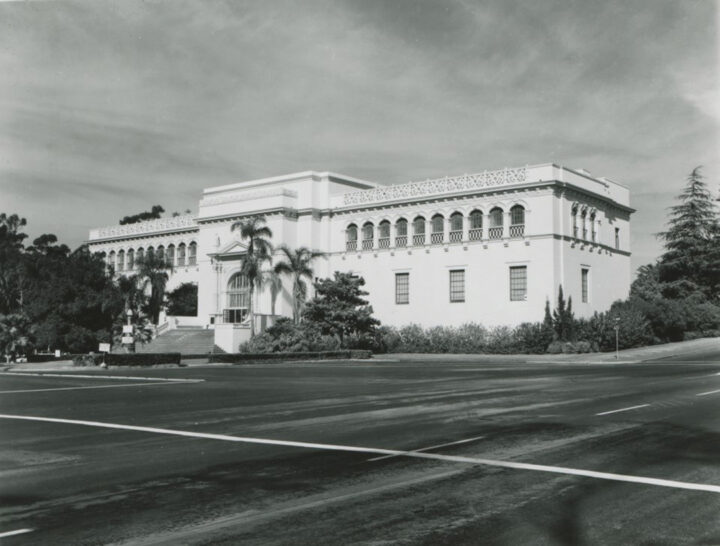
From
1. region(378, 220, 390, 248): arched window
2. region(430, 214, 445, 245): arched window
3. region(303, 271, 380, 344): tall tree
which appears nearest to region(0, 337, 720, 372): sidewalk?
region(303, 271, 380, 344): tall tree

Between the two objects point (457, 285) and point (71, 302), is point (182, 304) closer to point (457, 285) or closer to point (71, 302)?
point (71, 302)

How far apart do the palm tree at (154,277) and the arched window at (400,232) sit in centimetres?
2033

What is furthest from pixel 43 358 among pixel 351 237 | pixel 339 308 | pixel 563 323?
pixel 563 323

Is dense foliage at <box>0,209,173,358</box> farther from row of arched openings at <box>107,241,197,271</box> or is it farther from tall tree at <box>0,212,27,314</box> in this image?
row of arched openings at <box>107,241,197,271</box>

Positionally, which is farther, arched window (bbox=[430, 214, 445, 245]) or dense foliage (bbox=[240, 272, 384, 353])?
arched window (bbox=[430, 214, 445, 245])

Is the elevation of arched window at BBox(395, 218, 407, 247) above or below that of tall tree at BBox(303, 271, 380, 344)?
above

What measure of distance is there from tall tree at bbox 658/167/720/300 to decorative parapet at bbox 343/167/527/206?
1953 centimetres

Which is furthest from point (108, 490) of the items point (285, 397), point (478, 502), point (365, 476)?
point (285, 397)

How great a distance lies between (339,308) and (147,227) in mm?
33012

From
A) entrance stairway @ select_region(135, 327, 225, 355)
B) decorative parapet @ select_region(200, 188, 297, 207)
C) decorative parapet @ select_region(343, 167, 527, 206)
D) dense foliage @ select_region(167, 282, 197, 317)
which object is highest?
decorative parapet @ select_region(200, 188, 297, 207)

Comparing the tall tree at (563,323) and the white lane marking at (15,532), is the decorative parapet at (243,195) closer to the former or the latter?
the tall tree at (563,323)

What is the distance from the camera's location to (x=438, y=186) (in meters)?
51.9

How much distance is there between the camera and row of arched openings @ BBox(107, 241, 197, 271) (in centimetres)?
6956

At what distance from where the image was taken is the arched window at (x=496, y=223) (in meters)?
48.8
